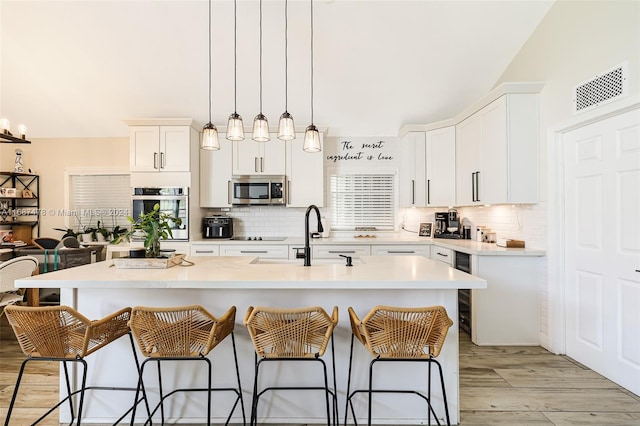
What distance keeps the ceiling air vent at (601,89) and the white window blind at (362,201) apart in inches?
97.8

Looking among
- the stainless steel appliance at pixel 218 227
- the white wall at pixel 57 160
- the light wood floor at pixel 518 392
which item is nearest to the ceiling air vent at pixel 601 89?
the light wood floor at pixel 518 392

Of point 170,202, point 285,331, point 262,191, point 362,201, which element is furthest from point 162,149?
point 285,331

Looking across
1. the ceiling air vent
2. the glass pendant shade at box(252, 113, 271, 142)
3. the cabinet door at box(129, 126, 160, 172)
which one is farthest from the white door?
the cabinet door at box(129, 126, 160, 172)

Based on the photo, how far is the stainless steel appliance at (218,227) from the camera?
14.9 feet

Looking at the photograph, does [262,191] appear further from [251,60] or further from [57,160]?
[57,160]

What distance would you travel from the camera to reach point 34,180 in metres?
4.95

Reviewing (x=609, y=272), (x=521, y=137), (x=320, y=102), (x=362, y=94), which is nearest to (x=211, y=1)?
(x=320, y=102)

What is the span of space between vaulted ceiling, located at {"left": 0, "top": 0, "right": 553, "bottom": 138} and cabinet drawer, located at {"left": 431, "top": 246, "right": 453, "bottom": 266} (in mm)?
1801

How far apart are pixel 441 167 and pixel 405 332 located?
3.11 m

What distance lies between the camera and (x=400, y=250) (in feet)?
14.0

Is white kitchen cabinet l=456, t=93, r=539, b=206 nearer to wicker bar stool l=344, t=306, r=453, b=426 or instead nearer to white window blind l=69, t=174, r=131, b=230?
wicker bar stool l=344, t=306, r=453, b=426

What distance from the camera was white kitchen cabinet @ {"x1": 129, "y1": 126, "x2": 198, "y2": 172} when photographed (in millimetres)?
4281

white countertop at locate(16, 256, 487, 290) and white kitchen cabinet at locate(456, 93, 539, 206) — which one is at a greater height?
white kitchen cabinet at locate(456, 93, 539, 206)

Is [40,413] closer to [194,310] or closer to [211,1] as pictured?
[194,310]
